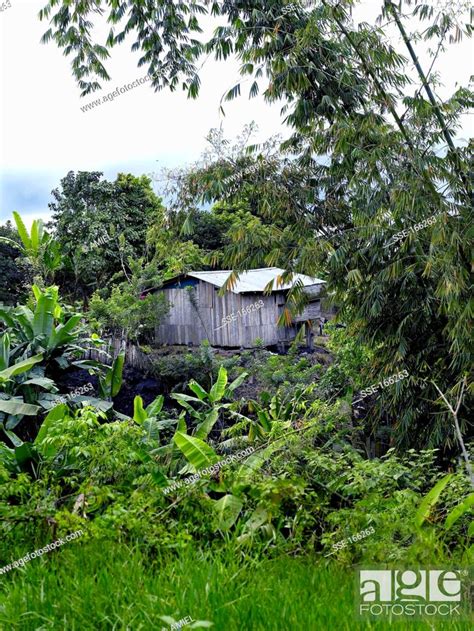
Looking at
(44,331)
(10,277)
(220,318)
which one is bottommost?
(44,331)

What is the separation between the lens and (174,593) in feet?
8.91

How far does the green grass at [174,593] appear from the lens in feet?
8.27

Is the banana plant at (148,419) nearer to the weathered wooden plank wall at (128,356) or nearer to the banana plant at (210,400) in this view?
the banana plant at (210,400)

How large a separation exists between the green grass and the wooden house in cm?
1302

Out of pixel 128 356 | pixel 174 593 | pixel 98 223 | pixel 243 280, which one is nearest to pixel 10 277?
pixel 98 223

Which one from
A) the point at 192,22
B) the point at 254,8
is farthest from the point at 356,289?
the point at 192,22

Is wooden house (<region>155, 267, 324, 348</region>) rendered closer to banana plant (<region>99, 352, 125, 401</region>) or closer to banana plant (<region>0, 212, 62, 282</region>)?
banana plant (<region>0, 212, 62, 282</region>)

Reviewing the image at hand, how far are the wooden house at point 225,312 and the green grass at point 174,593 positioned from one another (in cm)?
1302

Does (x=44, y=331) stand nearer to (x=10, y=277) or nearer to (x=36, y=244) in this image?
(x=36, y=244)

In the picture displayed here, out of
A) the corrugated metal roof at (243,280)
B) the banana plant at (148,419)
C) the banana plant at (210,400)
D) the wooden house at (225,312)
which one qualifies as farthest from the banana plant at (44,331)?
the corrugated metal roof at (243,280)

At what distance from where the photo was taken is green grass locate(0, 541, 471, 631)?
2521mm

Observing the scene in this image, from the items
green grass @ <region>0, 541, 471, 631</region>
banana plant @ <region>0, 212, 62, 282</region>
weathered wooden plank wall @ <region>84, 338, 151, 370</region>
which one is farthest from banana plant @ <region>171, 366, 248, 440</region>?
banana plant @ <region>0, 212, 62, 282</region>

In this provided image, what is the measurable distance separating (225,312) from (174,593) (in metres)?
14.8

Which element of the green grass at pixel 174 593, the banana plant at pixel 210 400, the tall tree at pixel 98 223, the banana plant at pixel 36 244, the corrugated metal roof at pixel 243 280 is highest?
the tall tree at pixel 98 223
